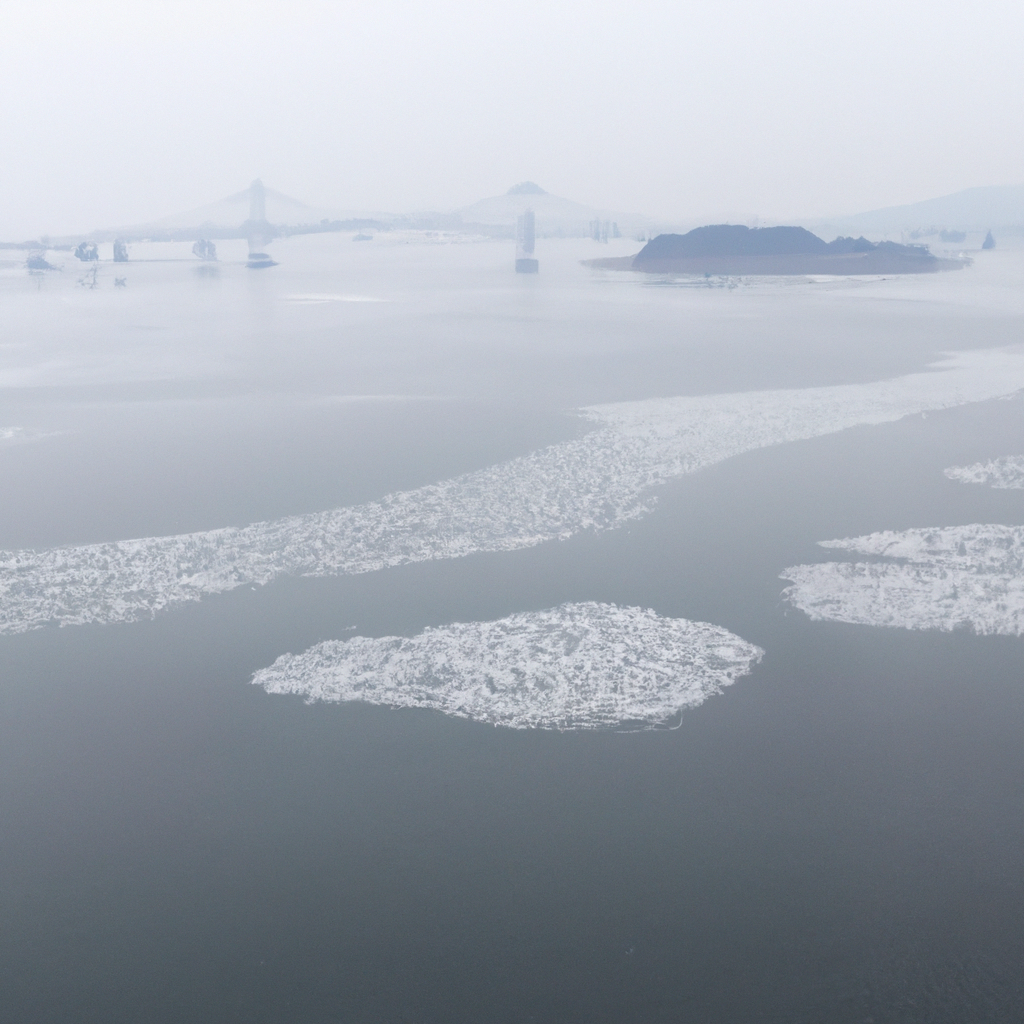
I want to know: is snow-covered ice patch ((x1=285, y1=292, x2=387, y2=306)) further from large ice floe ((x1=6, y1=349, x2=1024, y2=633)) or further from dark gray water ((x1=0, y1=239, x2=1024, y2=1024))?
dark gray water ((x1=0, y1=239, x2=1024, y2=1024))

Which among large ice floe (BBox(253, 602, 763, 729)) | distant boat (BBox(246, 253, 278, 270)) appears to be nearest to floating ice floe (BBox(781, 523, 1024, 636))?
large ice floe (BBox(253, 602, 763, 729))

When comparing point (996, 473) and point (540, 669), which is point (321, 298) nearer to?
point (996, 473)

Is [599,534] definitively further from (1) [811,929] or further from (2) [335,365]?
(2) [335,365]

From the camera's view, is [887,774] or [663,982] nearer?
[663,982]

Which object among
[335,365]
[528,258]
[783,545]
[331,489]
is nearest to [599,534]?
[783,545]

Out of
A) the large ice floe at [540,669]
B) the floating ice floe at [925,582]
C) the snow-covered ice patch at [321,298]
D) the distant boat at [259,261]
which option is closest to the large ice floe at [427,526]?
the large ice floe at [540,669]

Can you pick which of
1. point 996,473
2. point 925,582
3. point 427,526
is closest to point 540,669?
point 427,526
